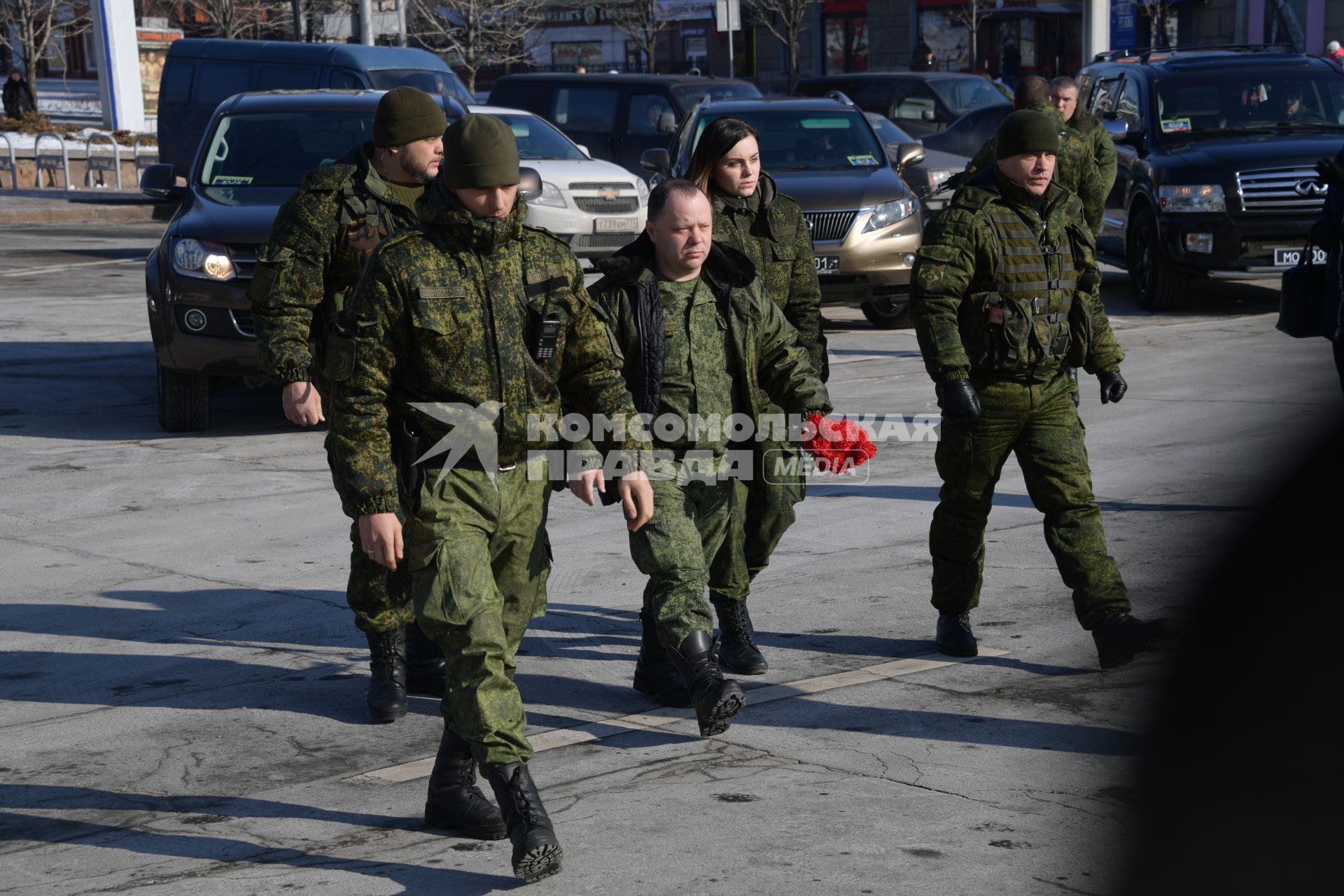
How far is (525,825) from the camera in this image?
393cm

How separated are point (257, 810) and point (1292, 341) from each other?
35.1 ft

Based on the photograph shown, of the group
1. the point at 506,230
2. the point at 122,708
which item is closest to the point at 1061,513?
the point at 506,230

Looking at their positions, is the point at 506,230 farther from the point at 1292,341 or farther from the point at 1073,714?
the point at 1292,341

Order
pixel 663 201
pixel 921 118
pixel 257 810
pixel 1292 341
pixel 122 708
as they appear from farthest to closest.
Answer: pixel 921 118 → pixel 1292 341 → pixel 122 708 → pixel 663 201 → pixel 257 810

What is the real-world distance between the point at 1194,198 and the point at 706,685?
10792mm

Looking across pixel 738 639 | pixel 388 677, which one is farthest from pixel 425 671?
pixel 738 639

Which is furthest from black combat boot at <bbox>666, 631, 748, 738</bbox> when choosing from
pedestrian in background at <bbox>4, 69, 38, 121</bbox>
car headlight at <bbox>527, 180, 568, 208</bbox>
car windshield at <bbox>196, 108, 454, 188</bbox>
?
pedestrian in background at <bbox>4, 69, 38, 121</bbox>

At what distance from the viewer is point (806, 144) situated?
588 inches

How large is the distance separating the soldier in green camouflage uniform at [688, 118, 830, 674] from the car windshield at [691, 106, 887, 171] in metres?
9.04

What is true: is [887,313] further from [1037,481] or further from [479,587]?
[479,587]

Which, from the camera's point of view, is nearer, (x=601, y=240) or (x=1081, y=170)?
(x=1081, y=170)

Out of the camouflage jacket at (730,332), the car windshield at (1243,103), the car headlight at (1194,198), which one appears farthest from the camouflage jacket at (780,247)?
the car windshield at (1243,103)

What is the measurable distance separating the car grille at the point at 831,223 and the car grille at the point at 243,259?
5099 mm

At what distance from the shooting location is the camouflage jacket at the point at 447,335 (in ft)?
13.5
